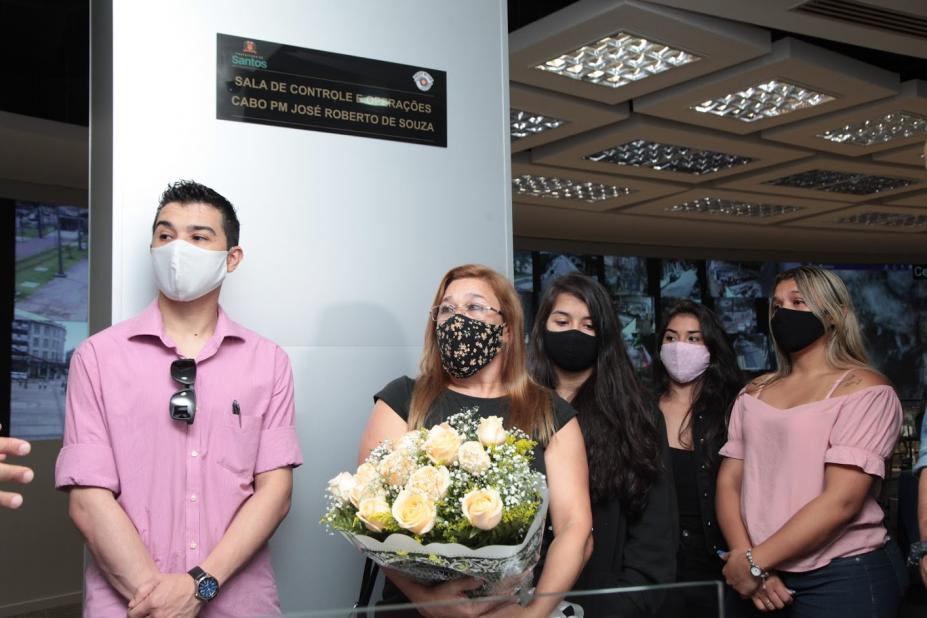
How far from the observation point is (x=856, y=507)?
7.82 ft

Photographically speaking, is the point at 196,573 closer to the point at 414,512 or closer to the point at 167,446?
the point at 167,446

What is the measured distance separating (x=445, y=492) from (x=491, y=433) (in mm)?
155

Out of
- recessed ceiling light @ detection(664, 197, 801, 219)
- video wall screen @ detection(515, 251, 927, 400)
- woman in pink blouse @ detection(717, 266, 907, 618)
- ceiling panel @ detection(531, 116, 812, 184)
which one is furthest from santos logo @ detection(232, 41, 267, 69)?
video wall screen @ detection(515, 251, 927, 400)

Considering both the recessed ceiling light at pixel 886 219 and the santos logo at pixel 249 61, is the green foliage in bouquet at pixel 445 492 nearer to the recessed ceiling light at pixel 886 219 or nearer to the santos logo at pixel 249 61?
the santos logo at pixel 249 61

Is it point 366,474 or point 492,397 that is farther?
point 492,397

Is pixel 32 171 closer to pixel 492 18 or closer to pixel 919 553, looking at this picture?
pixel 492 18

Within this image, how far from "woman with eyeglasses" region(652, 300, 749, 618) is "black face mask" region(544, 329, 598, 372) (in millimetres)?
717

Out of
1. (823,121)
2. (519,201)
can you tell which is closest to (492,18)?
(823,121)

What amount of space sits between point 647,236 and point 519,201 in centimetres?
261

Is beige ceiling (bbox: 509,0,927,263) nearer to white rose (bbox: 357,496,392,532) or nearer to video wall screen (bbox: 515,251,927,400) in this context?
video wall screen (bbox: 515,251,927,400)

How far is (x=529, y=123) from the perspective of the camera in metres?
5.58

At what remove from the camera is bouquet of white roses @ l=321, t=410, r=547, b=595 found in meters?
1.47

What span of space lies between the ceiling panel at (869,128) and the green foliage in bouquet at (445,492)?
4.64 m

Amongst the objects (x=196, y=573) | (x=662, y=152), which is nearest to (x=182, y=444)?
(x=196, y=573)
